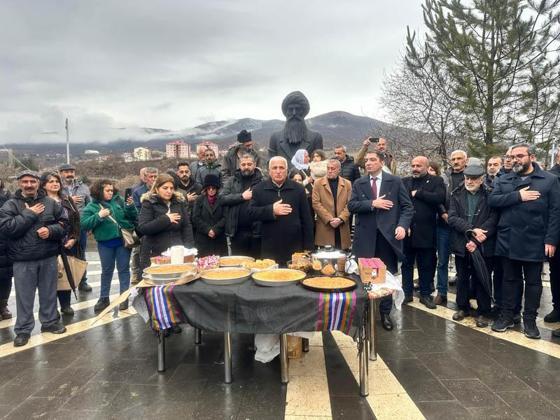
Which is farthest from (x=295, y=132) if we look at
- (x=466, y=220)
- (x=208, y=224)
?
(x=466, y=220)

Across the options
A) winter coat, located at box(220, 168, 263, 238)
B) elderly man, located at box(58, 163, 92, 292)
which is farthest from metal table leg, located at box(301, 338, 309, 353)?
elderly man, located at box(58, 163, 92, 292)

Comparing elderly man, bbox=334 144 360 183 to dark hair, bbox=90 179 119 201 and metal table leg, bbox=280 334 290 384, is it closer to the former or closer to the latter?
metal table leg, bbox=280 334 290 384

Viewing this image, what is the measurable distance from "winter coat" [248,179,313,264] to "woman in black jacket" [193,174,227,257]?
0.71 metres

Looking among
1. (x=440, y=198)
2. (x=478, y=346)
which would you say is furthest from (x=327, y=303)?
(x=440, y=198)

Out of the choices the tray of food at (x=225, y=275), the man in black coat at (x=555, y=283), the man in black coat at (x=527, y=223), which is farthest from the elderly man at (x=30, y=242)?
the man in black coat at (x=555, y=283)

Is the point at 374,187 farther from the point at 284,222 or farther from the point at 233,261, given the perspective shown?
the point at 233,261

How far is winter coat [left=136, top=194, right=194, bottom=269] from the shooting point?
13.2 ft

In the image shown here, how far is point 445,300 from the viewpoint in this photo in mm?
5238

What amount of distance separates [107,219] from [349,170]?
3515 mm

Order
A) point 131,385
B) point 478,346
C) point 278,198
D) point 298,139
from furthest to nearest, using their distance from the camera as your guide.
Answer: point 298,139
point 278,198
point 478,346
point 131,385

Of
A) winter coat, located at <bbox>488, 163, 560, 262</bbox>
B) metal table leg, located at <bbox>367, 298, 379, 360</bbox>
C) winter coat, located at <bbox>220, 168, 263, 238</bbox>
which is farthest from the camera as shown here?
winter coat, located at <bbox>220, 168, 263, 238</bbox>

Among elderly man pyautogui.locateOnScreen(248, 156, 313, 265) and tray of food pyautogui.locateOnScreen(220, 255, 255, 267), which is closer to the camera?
tray of food pyautogui.locateOnScreen(220, 255, 255, 267)

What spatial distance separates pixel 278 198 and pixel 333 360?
1757mm

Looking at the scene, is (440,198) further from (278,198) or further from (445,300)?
(278,198)
